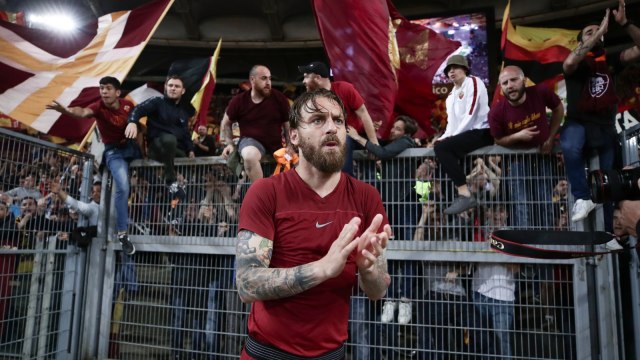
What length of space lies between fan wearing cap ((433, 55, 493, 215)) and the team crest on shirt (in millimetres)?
998

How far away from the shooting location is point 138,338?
17.0 ft

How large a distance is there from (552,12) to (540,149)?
34.6 ft

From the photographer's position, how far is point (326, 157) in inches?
97.5

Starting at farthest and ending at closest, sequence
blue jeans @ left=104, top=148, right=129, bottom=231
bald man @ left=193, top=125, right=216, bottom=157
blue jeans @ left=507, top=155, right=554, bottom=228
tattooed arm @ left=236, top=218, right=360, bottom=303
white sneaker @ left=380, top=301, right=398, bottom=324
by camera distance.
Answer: bald man @ left=193, top=125, right=216, bottom=157
blue jeans @ left=104, top=148, right=129, bottom=231
white sneaker @ left=380, top=301, right=398, bottom=324
blue jeans @ left=507, top=155, right=554, bottom=228
tattooed arm @ left=236, top=218, right=360, bottom=303

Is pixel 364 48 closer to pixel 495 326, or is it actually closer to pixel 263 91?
pixel 263 91

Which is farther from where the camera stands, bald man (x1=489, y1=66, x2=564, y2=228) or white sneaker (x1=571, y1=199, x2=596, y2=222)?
bald man (x1=489, y1=66, x2=564, y2=228)

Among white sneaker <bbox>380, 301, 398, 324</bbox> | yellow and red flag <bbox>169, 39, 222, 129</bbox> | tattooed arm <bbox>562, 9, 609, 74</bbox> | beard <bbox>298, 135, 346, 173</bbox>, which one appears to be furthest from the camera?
yellow and red flag <bbox>169, 39, 222, 129</bbox>

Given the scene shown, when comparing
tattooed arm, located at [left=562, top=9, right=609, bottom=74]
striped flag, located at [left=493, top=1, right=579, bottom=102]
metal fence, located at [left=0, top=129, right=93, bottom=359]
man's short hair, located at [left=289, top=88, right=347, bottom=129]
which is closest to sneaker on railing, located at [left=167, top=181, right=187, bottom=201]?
metal fence, located at [left=0, top=129, right=93, bottom=359]

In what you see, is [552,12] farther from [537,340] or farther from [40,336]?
[40,336]

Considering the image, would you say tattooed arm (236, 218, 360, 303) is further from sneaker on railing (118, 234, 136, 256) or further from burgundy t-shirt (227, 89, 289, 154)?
sneaker on railing (118, 234, 136, 256)

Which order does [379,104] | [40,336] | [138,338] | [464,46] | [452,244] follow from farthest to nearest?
[464,46] < [379,104] < [138,338] < [40,336] < [452,244]

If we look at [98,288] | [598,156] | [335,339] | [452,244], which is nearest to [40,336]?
[98,288]

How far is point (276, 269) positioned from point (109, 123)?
14.6 feet

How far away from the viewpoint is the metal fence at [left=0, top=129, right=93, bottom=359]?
4512mm
